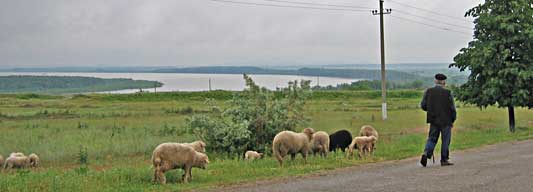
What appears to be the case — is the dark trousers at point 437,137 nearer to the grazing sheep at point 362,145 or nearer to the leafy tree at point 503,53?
the grazing sheep at point 362,145

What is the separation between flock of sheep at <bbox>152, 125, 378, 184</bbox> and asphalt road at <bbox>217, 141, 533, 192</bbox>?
132 cm

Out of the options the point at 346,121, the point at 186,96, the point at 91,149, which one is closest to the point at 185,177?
the point at 91,149

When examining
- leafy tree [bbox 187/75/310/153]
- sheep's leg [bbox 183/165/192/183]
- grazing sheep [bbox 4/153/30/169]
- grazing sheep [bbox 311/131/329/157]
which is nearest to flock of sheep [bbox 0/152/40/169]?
grazing sheep [bbox 4/153/30/169]

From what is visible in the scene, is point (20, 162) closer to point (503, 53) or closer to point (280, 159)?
point (280, 159)

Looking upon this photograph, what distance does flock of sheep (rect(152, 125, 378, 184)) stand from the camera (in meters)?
13.2

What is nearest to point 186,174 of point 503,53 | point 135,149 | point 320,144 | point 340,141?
point 320,144

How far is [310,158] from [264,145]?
5394mm

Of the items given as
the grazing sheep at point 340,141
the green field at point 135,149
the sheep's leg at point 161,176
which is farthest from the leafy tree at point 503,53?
the sheep's leg at point 161,176

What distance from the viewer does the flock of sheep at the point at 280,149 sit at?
13.2 metres

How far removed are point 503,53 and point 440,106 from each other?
14.3m

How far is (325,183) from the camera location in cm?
1316

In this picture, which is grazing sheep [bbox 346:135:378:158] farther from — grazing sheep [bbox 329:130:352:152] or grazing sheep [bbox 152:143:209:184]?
grazing sheep [bbox 152:143:209:184]

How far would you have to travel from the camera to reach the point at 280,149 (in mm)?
16875

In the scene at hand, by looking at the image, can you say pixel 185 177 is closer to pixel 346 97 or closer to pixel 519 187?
pixel 519 187
